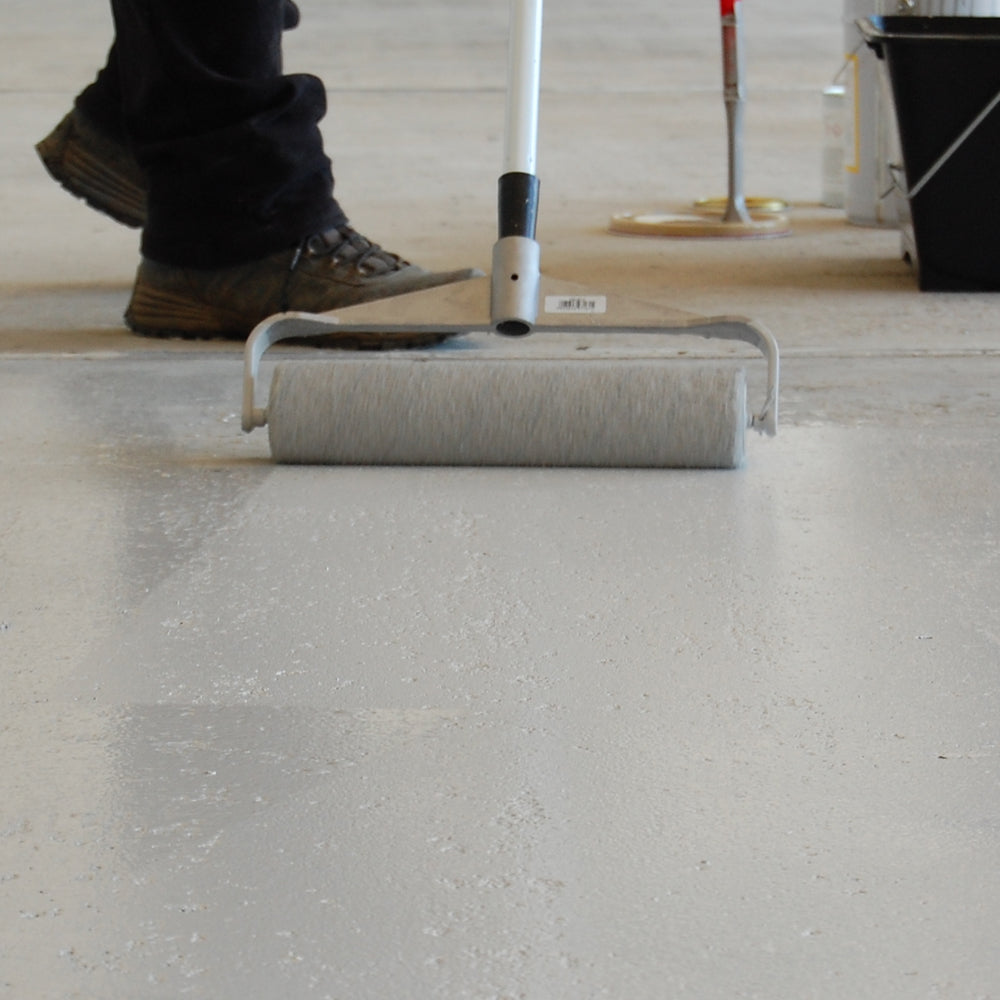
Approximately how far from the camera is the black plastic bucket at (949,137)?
2.41 m

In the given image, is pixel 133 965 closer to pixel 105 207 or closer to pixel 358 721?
pixel 358 721

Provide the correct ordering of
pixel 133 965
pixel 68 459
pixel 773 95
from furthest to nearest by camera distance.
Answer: pixel 773 95 → pixel 68 459 → pixel 133 965

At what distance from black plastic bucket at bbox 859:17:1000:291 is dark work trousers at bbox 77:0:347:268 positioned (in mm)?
885

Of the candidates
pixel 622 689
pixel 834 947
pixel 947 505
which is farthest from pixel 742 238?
pixel 834 947

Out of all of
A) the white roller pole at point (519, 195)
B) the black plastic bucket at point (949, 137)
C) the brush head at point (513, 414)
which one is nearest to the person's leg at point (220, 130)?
the white roller pole at point (519, 195)

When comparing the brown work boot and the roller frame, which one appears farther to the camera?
the brown work boot

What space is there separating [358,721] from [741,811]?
25 cm

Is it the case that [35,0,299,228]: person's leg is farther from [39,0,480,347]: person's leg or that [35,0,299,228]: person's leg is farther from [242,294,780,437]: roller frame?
[242,294,780,437]: roller frame

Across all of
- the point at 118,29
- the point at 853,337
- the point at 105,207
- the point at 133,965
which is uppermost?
the point at 118,29

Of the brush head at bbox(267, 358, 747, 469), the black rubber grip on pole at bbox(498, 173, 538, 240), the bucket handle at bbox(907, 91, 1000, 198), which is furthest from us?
the bucket handle at bbox(907, 91, 1000, 198)

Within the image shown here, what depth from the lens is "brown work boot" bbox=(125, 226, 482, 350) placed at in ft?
6.98

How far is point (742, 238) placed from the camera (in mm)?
3146

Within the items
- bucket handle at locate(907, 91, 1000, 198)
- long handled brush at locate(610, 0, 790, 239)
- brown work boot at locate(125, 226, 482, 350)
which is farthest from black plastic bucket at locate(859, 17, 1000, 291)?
brown work boot at locate(125, 226, 482, 350)

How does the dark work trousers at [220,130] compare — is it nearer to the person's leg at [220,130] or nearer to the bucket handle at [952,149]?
the person's leg at [220,130]
